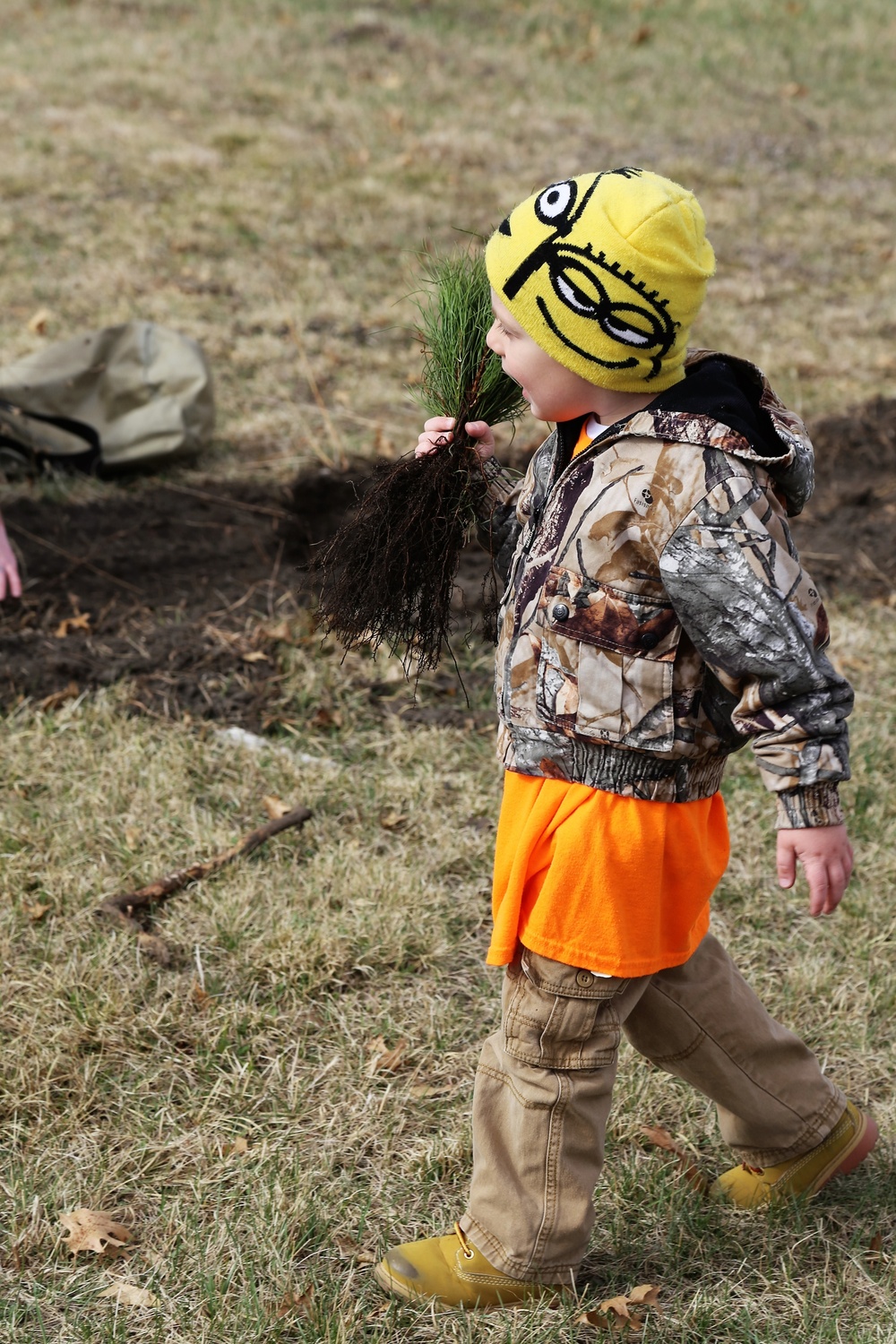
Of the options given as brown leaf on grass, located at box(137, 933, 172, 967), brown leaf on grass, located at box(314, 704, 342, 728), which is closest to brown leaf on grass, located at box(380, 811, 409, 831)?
brown leaf on grass, located at box(314, 704, 342, 728)

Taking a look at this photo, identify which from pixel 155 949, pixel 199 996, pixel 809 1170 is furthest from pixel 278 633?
pixel 809 1170

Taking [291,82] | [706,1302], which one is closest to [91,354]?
[706,1302]

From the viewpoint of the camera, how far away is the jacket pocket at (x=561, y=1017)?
2.18 m

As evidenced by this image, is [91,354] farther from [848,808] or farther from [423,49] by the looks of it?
[423,49]

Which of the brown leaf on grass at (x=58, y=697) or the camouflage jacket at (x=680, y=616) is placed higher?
the camouflage jacket at (x=680, y=616)

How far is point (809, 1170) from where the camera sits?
2613 millimetres

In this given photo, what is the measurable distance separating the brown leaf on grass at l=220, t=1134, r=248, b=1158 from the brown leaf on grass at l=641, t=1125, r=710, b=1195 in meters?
0.87

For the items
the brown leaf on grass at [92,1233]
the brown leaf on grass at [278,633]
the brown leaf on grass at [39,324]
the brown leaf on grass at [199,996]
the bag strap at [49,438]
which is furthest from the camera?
the brown leaf on grass at [39,324]

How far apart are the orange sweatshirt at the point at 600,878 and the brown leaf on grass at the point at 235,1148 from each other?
0.89 meters

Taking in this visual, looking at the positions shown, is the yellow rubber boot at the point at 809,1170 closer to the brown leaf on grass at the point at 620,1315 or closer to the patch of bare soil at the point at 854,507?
the brown leaf on grass at the point at 620,1315

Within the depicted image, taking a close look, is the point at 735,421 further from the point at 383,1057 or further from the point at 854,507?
the point at 854,507

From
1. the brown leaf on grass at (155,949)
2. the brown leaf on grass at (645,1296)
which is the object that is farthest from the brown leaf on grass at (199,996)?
the brown leaf on grass at (645,1296)

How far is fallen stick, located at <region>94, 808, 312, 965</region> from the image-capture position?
3.22 meters

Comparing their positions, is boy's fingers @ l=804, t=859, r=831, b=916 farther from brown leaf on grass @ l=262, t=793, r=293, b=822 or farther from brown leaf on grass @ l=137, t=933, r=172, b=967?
brown leaf on grass @ l=262, t=793, r=293, b=822
